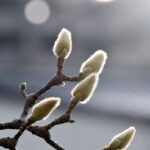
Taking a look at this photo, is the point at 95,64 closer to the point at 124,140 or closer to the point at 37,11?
the point at 124,140

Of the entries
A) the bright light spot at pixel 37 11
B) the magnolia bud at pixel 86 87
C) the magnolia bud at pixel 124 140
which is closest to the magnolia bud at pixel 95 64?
the magnolia bud at pixel 86 87

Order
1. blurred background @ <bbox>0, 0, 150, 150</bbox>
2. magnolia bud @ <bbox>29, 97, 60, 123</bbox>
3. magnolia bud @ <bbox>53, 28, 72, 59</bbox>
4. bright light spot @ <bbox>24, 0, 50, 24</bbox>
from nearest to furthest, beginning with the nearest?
1. magnolia bud @ <bbox>29, 97, 60, 123</bbox>
2. magnolia bud @ <bbox>53, 28, 72, 59</bbox>
3. blurred background @ <bbox>0, 0, 150, 150</bbox>
4. bright light spot @ <bbox>24, 0, 50, 24</bbox>

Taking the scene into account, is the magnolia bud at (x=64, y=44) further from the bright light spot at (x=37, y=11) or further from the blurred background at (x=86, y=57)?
the bright light spot at (x=37, y=11)

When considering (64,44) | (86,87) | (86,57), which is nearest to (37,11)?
(86,57)

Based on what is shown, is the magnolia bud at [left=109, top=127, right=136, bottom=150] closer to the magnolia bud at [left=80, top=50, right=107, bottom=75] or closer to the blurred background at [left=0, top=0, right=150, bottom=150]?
the magnolia bud at [left=80, top=50, right=107, bottom=75]

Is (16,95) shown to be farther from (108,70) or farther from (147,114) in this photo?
(108,70)

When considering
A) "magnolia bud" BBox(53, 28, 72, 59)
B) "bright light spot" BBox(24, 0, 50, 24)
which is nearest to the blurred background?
"bright light spot" BBox(24, 0, 50, 24)
